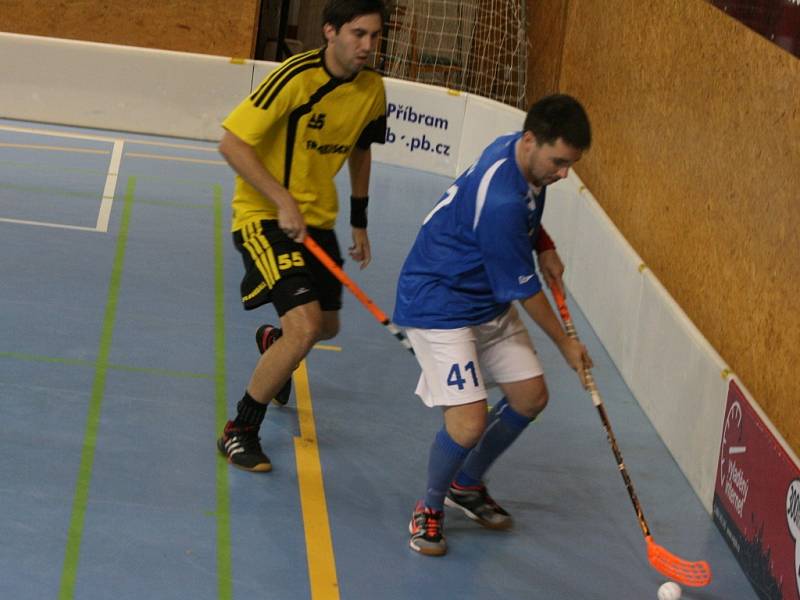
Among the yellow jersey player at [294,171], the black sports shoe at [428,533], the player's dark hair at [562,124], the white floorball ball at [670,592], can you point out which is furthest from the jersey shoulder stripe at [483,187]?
the white floorball ball at [670,592]

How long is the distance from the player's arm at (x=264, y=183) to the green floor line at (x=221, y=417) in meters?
1.12

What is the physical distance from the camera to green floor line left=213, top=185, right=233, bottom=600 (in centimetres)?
471

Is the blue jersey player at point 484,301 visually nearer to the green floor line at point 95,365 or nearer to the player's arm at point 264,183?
the player's arm at point 264,183

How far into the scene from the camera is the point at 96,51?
1241 centimetres

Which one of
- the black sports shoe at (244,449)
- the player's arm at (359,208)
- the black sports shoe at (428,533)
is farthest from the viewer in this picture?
the player's arm at (359,208)

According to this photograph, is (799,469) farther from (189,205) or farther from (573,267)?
(189,205)

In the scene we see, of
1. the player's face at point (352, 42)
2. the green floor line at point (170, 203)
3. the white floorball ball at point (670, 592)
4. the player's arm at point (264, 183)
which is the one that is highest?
the player's face at point (352, 42)

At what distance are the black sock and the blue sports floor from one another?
210mm

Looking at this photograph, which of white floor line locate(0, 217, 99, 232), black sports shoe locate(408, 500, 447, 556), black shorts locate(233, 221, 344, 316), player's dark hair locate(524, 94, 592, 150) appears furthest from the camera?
white floor line locate(0, 217, 99, 232)

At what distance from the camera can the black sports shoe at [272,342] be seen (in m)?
6.36

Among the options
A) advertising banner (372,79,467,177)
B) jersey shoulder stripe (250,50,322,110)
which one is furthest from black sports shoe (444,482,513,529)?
advertising banner (372,79,467,177)

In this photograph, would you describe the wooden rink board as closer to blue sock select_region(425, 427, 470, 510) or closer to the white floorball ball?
the white floorball ball

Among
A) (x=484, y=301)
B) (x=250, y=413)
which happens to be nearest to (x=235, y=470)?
(x=250, y=413)

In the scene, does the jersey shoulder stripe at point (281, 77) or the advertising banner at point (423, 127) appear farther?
the advertising banner at point (423, 127)
